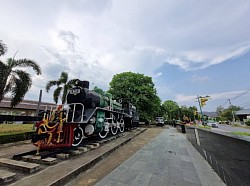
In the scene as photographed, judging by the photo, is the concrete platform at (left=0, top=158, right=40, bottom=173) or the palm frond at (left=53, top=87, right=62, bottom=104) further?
the palm frond at (left=53, top=87, right=62, bottom=104)

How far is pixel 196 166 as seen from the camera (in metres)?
4.65

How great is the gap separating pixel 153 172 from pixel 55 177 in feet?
7.79

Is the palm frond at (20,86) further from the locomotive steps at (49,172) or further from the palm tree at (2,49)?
the locomotive steps at (49,172)

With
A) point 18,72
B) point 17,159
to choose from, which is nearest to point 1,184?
point 17,159

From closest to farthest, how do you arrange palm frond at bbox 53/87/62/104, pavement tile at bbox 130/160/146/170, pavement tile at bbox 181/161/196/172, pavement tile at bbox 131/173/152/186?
pavement tile at bbox 131/173/152/186 → pavement tile at bbox 130/160/146/170 → pavement tile at bbox 181/161/196/172 → palm frond at bbox 53/87/62/104

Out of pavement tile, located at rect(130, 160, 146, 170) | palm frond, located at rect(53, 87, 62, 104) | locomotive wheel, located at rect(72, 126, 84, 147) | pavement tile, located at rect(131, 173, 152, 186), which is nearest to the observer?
pavement tile, located at rect(131, 173, 152, 186)

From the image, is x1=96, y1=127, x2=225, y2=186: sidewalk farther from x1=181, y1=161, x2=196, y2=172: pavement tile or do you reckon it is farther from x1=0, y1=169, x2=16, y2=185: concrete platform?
x1=0, y1=169, x2=16, y2=185: concrete platform

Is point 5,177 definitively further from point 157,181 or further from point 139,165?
point 139,165

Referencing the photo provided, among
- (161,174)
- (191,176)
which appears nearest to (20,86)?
(161,174)

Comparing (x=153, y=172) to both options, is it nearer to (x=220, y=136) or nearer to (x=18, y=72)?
(x=220, y=136)

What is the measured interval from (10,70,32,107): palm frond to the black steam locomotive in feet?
12.3

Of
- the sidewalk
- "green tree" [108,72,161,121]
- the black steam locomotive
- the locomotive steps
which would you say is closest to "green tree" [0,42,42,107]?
the black steam locomotive

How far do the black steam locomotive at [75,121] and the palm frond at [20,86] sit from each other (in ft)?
12.3

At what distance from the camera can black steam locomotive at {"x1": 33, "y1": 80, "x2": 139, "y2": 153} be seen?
4.83m
